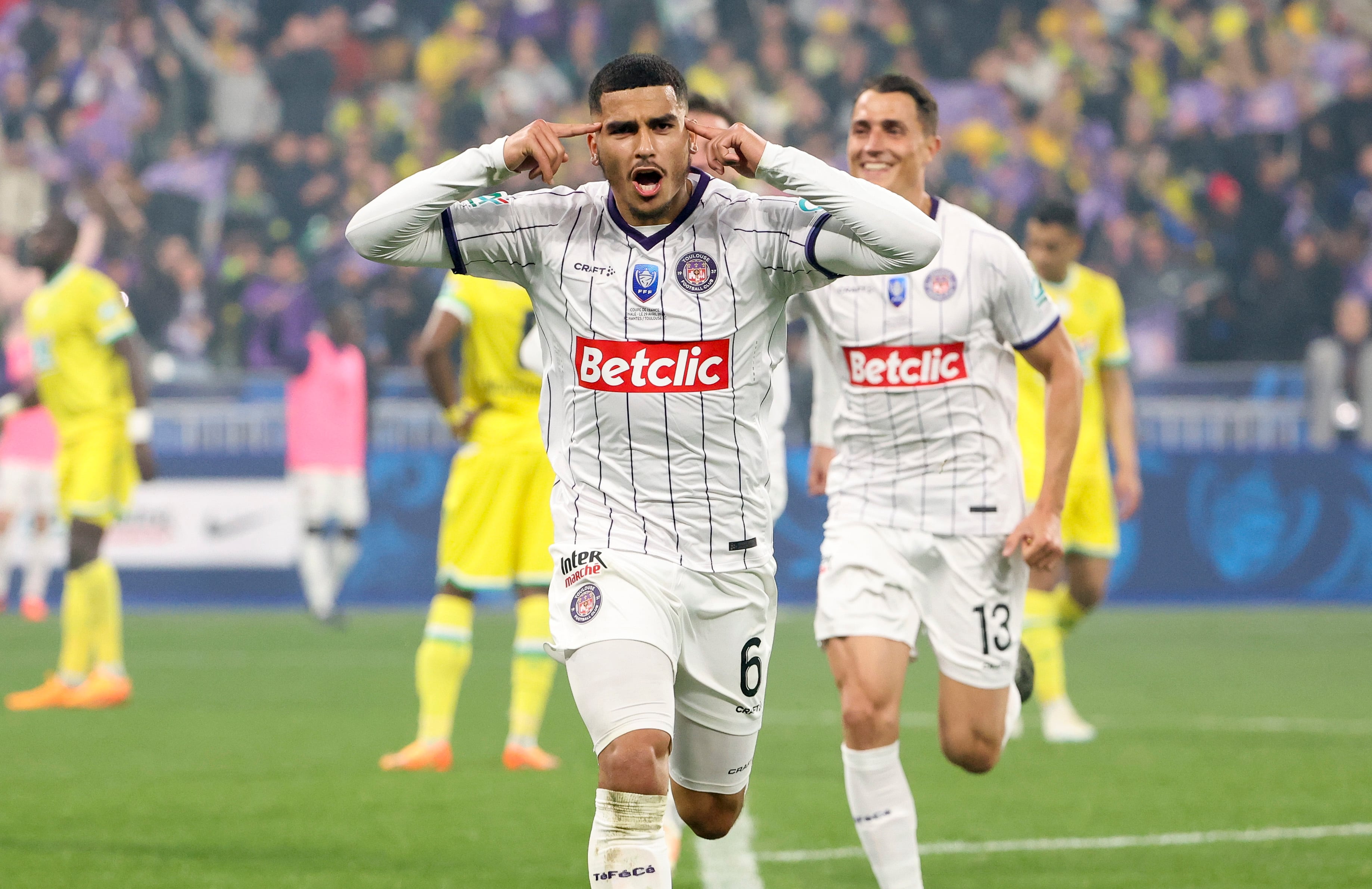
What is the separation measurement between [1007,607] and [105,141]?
1606 cm

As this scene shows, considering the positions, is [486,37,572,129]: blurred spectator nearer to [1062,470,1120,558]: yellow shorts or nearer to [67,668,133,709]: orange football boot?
[67,668,133,709]: orange football boot

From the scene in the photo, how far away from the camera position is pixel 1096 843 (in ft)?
19.7

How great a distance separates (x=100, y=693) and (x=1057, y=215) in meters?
5.84

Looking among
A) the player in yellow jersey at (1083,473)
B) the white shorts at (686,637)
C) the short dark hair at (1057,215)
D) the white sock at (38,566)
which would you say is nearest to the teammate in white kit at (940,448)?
the white shorts at (686,637)

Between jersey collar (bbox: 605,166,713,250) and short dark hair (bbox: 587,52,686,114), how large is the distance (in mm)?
216

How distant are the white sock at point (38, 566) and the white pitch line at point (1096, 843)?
10.8 metres

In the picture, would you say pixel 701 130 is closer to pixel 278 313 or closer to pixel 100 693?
pixel 100 693

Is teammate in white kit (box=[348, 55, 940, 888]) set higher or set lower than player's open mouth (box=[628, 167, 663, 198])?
lower

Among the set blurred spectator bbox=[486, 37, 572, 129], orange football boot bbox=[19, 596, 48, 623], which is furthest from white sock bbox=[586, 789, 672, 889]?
blurred spectator bbox=[486, 37, 572, 129]

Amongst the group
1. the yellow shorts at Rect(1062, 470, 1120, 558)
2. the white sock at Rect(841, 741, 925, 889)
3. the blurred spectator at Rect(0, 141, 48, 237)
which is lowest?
the white sock at Rect(841, 741, 925, 889)

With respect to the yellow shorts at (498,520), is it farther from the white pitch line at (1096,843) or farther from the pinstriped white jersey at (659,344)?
the pinstriped white jersey at (659,344)

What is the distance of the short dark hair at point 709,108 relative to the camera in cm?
605

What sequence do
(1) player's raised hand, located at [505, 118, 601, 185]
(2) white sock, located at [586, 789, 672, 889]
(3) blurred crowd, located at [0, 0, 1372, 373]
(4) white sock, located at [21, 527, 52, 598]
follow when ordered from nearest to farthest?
(2) white sock, located at [586, 789, 672, 889] → (1) player's raised hand, located at [505, 118, 601, 185] → (4) white sock, located at [21, 527, 52, 598] → (3) blurred crowd, located at [0, 0, 1372, 373]

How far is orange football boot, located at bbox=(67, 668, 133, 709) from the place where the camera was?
32.2 ft
